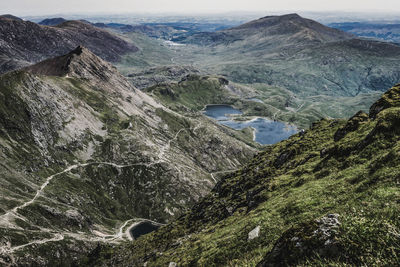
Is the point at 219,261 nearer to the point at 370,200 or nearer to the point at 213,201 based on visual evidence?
the point at 370,200

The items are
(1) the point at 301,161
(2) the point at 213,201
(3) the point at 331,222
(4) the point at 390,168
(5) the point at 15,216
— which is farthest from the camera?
(5) the point at 15,216

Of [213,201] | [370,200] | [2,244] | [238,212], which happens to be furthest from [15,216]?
[370,200]

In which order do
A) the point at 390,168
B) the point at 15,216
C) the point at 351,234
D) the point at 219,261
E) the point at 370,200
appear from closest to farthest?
the point at 351,234, the point at 370,200, the point at 390,168, the point at 219,261, the point at 15,216

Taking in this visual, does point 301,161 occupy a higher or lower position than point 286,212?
lower

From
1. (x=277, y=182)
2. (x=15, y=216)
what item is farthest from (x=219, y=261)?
(x=15, y=216)

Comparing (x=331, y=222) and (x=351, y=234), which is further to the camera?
(x=331, y=222)

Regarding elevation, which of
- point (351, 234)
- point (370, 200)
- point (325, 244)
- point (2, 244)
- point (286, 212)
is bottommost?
point (2, 244)

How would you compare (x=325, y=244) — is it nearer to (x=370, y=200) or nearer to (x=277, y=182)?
(x=370, y=200)
